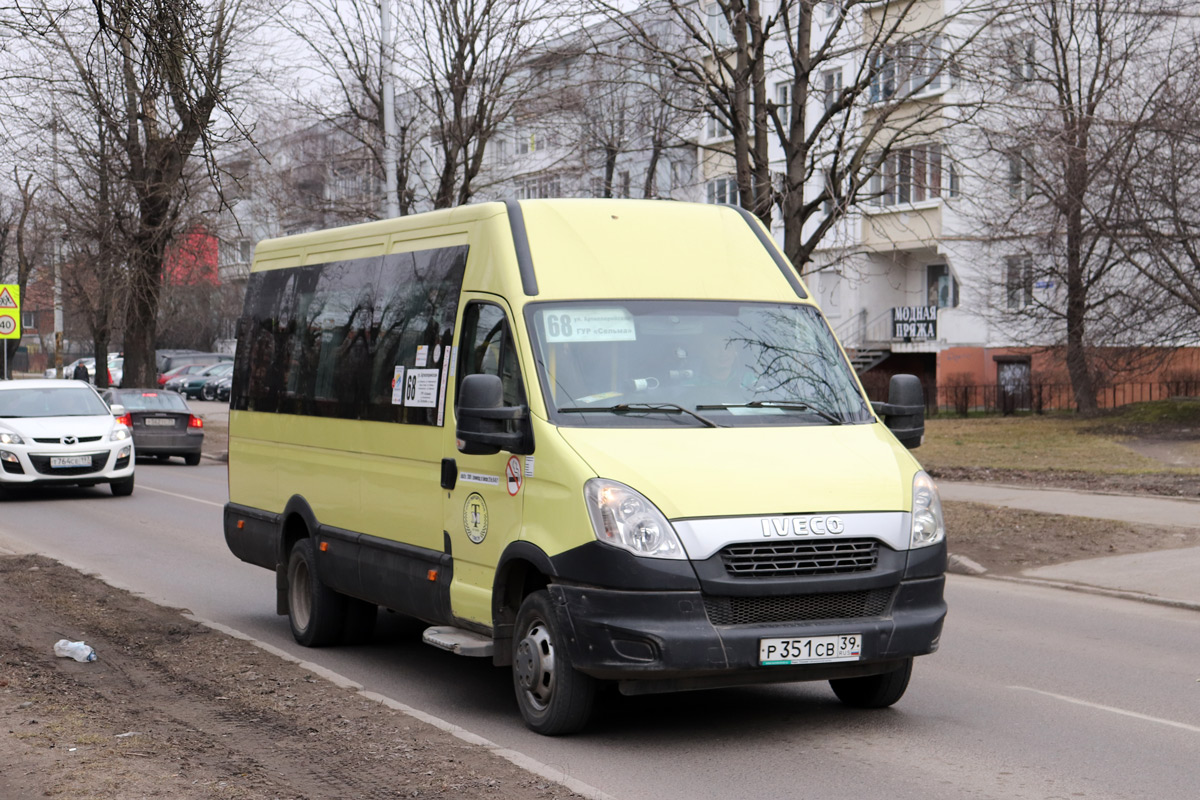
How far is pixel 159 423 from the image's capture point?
1129 inches

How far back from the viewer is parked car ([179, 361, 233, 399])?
213 feet

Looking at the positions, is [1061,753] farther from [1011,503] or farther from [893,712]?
[1011,503]

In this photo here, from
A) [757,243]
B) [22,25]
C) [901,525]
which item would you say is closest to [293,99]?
[22,25]

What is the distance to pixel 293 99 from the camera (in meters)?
30.0

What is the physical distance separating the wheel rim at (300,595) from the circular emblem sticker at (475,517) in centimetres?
238

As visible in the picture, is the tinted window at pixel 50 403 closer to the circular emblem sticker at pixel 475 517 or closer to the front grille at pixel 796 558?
the circular emblem sticker at pixel 475 517

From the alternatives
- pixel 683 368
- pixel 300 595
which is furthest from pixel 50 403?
pixel 683 368

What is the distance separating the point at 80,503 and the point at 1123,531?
44.3 ft

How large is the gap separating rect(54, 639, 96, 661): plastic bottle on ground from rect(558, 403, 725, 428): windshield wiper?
365 cm

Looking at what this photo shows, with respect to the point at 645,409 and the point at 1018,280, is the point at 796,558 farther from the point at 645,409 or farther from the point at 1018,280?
the point at 1018,280

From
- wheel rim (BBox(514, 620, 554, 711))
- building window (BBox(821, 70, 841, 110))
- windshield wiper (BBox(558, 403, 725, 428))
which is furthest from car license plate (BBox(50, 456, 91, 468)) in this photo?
windshield wiper (BBox(558, 403, 725, 428))

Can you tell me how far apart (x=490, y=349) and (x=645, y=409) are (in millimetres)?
977

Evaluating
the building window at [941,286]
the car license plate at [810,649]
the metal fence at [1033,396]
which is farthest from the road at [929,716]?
the building window at [941,286]

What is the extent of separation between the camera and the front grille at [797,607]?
6480 millimetres
